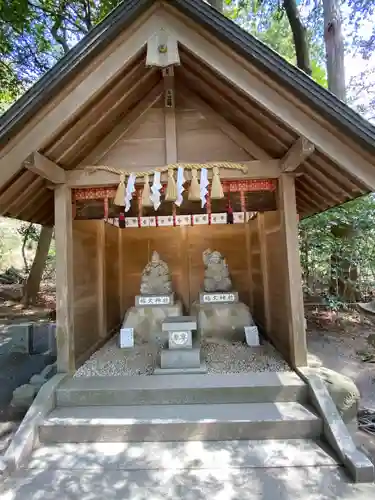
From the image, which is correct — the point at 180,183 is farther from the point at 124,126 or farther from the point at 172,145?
the point at 124,126

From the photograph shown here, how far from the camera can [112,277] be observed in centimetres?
628

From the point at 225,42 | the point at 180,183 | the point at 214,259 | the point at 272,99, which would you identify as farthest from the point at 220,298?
the point at 225,42

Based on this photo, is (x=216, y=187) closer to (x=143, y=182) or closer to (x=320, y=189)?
(x=143, y=182)

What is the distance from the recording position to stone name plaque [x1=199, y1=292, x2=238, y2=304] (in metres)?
5.54

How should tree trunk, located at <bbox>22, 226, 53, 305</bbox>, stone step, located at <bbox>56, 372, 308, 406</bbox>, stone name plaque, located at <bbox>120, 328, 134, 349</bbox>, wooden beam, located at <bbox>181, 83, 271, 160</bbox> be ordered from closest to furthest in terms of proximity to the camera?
stone step, located at <bbox>56, 372, 308, 406</bbox> → wooden beam, located at <bbox>181, 83, 271, 160</bbox> → stone name plaque, located at <bbox>120, 328, 134, 349</bbox> → tree trunk, located at <bbox>22, 226, 53, 305</bbox>

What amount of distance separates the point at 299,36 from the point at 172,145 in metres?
5.62

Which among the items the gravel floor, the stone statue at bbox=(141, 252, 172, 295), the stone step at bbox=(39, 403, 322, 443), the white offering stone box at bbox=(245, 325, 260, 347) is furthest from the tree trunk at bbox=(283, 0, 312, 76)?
the stone step at bbox=(39, 403, 322, 443)

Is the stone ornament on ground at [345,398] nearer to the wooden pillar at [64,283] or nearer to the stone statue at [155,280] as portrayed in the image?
the wooden pillar at [64,283]

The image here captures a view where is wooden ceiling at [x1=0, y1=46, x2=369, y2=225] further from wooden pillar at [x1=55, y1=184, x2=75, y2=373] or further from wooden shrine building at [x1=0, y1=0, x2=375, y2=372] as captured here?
wooden pillar at [x1=55, y1=184, x2=75, y2=373]

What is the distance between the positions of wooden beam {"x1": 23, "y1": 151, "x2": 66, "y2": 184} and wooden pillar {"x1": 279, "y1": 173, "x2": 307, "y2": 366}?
2647mm

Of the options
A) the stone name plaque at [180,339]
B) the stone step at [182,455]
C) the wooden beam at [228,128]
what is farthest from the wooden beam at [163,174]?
the stone step at [182,455]

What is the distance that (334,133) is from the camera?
3.13m

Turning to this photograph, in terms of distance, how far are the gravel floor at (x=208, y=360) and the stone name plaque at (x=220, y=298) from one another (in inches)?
26.9

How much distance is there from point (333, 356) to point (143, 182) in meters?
4.60
